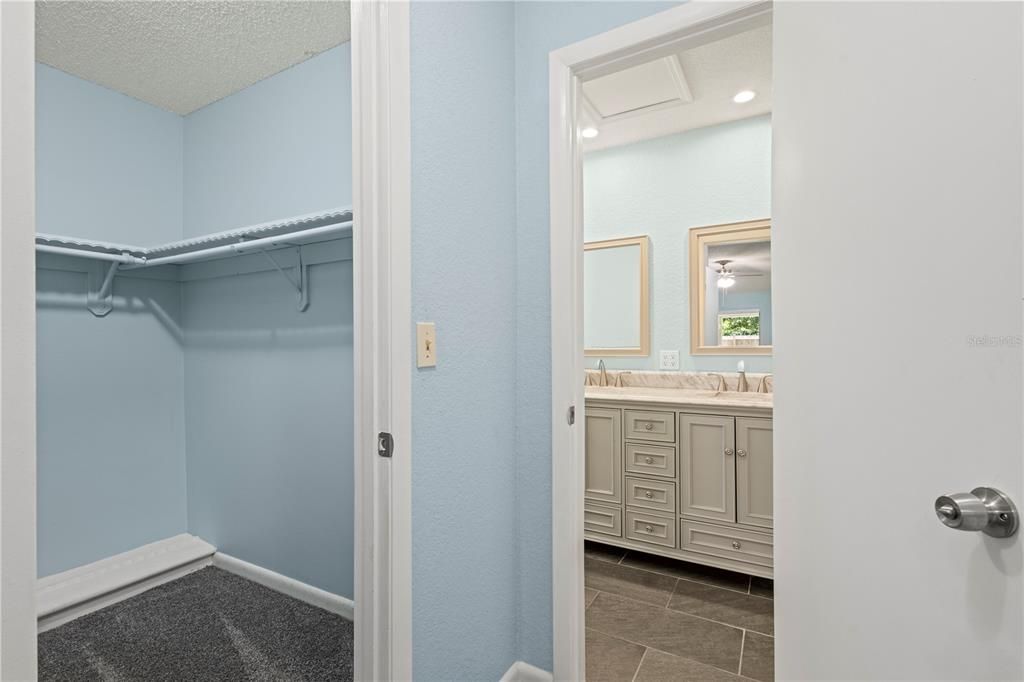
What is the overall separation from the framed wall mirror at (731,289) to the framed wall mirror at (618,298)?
30cm

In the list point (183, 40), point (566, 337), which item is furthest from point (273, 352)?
point (566, 337)

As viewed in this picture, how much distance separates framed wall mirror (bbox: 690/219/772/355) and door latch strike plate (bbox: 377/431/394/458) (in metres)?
2.23

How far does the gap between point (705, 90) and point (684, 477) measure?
6.39ft

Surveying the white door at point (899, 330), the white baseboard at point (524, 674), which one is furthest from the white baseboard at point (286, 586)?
the white door at point (899, 330)

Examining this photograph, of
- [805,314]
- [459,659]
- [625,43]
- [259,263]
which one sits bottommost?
[459,659]

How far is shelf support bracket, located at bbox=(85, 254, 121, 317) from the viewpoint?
225cm

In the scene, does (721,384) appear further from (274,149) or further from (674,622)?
(274,149)

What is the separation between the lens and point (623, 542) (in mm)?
2510

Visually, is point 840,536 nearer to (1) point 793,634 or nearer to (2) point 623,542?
(1) point 793,634

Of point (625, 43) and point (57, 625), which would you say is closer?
point (625, 43)

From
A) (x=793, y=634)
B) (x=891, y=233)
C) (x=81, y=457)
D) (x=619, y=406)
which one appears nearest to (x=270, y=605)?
(x=81, y=457)

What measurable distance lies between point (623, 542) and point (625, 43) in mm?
2223

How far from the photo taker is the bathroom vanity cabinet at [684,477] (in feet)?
7.22

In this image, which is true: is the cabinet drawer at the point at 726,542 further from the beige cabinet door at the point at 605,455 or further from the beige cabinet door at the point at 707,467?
the beige cabinet door at the point at 605,455
